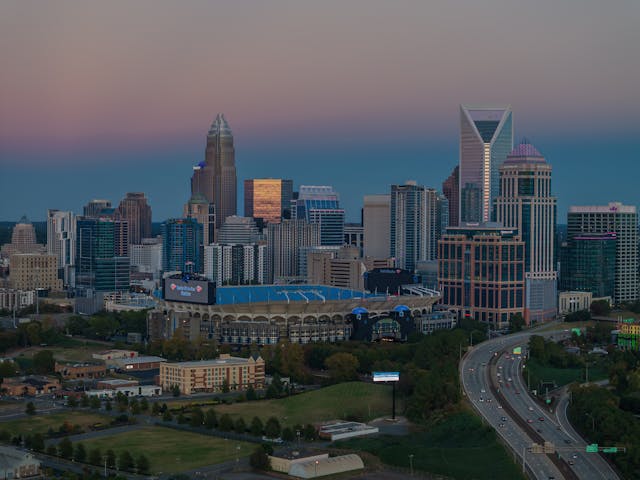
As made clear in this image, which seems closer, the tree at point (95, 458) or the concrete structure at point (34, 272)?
the tree at point (95, 458)

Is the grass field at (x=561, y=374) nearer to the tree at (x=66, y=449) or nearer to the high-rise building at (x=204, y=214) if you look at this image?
the tree at (x=66, y=449)

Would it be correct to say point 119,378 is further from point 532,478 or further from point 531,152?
point 531,152

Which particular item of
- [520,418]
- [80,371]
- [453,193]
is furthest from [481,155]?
[520,418]

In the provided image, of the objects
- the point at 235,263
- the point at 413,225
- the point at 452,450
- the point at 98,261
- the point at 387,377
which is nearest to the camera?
the point at 452,450

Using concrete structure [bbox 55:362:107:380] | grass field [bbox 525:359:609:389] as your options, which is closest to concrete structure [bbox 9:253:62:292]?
concrete structure [bbox 55:362:107:380]

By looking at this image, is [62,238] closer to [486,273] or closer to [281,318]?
[486,273]

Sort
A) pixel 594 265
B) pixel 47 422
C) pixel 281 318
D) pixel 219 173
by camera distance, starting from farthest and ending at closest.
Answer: pixel 219 173
pixel 594 265
pixel 281 318
pixel 47 422

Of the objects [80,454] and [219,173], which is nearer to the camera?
[80,454]

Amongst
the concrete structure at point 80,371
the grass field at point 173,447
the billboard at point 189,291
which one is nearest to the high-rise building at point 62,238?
the billboard at point 189,291

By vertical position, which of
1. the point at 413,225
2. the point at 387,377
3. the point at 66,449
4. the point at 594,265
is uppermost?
the point at 413,225
